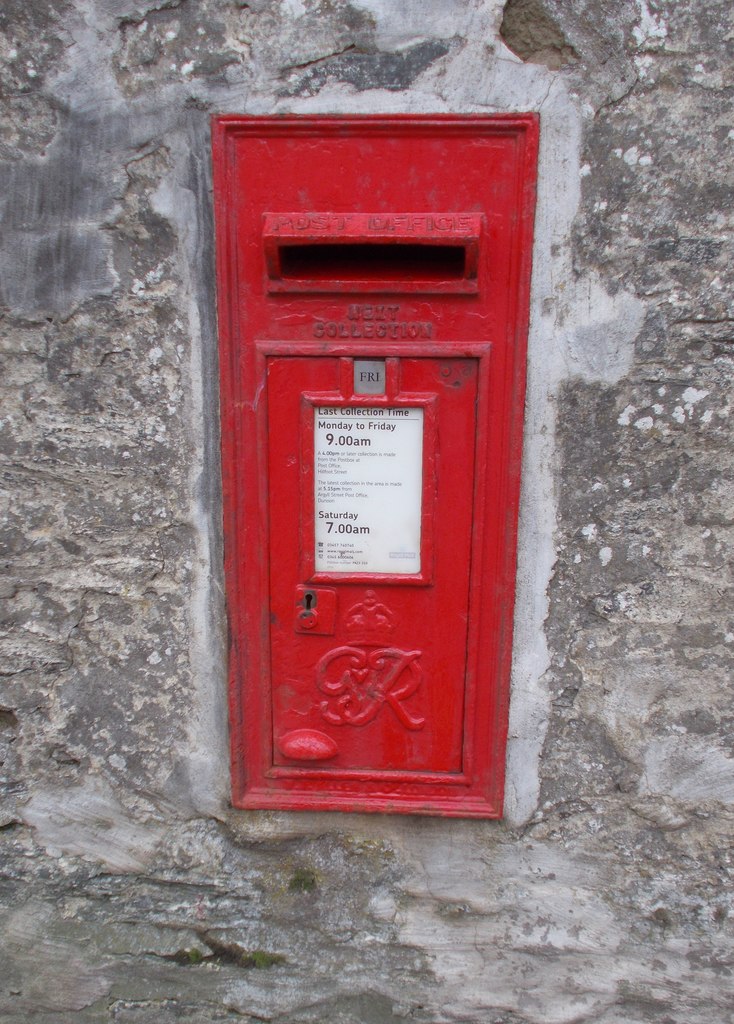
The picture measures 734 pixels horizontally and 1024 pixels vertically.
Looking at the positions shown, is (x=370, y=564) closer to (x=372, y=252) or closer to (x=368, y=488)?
(x=368, y=488)

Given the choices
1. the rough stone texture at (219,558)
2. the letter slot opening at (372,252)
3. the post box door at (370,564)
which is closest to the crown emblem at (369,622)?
the post box door at (370,564)

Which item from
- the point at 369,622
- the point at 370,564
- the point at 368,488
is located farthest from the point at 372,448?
the point at 369,622

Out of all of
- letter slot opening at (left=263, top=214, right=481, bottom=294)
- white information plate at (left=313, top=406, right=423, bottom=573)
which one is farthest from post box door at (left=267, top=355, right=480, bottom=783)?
letter slot opening at (left=263, top=214, right=481, bottom=294)

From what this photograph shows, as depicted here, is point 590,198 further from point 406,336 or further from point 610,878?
point 610,878

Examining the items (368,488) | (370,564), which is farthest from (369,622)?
(368,488)

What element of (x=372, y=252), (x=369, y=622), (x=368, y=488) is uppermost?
(x=372, y=252)

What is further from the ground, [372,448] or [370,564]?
[372,448]

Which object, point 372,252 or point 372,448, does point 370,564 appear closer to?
point 372,448

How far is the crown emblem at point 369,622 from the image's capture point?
135 cm

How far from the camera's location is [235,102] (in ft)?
4.08

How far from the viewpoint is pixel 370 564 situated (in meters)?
1.34

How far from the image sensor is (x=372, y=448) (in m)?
1.29

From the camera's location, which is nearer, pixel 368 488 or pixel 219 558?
pixel 368 488

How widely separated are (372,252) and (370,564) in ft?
1.91
